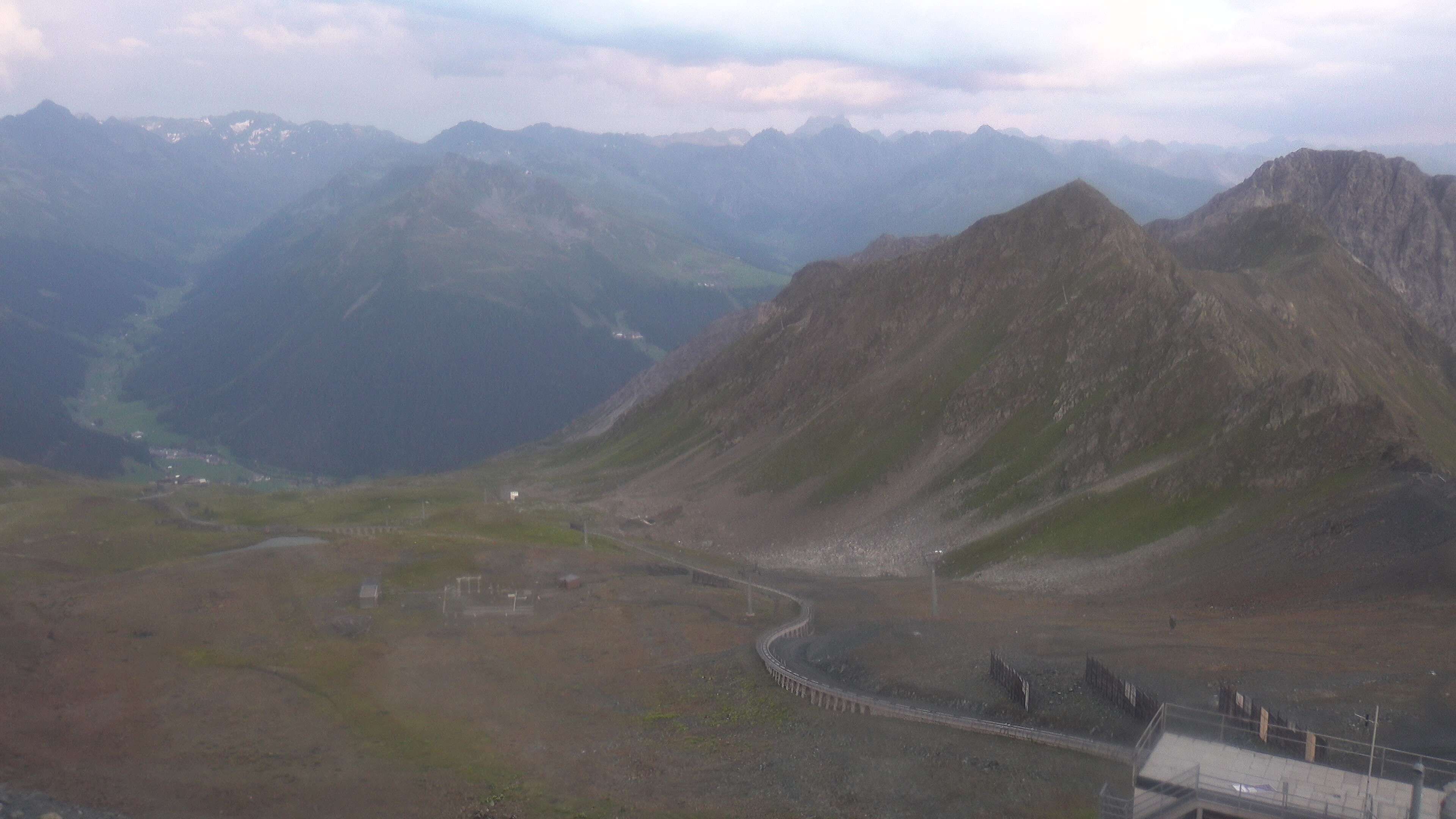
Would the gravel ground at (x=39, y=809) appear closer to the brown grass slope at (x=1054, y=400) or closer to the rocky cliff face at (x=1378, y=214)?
the brown grass slope at (x=1054, y=400)

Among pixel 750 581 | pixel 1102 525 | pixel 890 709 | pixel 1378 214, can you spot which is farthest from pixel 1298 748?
pixel 1378 214

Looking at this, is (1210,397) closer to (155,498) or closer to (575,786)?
(575,786)

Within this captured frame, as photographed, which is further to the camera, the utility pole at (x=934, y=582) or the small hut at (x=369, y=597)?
the utility pole at (x=934, y=582)

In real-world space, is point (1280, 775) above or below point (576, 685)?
above

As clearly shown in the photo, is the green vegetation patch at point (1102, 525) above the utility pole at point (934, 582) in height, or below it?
above

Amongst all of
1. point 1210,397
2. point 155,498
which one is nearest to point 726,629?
point 1210,397

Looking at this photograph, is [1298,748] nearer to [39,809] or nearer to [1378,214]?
[39,809]

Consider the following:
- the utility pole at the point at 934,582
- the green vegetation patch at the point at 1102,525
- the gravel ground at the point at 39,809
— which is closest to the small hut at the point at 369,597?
the gravel ground at the point at 39,809
